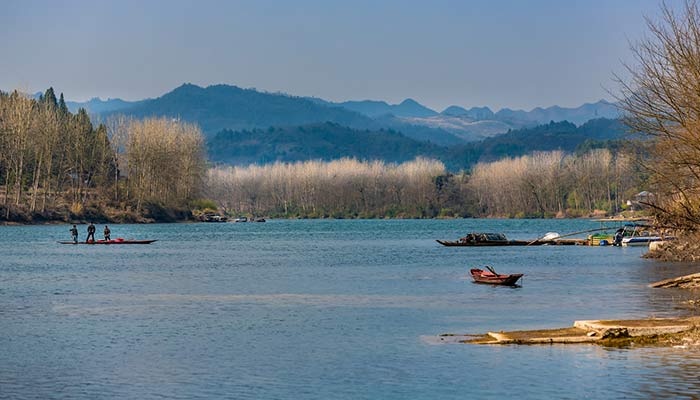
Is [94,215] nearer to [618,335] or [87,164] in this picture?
[87,164]

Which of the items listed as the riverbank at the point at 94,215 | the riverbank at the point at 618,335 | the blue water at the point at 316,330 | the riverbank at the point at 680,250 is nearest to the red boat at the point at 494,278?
the blue water at the point at 316,330

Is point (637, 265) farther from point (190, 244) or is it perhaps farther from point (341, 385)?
point (190, 244)

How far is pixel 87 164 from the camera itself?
15262 centimetres

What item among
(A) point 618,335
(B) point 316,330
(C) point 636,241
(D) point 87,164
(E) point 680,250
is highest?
(D) point 87,164

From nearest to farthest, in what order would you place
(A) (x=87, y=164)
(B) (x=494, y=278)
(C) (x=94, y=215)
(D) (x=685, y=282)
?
(D) (x=685, y=282)
(B) (x=494, y=278)
(C) (x=94, y=215)
(A) (x=87, y=164)

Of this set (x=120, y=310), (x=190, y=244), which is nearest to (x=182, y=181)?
(x=190, y=244)

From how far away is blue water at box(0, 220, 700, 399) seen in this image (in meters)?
22.3

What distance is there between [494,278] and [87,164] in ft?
376

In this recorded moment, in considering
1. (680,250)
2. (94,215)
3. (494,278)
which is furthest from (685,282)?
(94,215)

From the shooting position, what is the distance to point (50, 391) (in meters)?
22.2

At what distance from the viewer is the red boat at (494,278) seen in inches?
1831

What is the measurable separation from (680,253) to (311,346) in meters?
39.3

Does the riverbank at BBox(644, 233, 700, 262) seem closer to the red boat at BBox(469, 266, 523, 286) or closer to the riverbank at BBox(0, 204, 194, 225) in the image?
the red boat at BBox(469, 266, 523, 286)

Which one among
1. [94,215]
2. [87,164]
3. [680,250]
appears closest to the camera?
[680,250]
